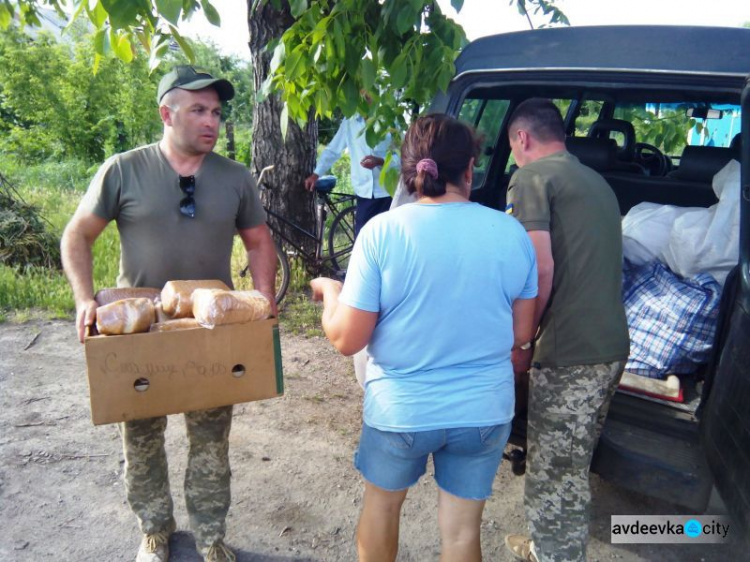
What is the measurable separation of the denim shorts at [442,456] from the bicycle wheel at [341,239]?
463 cm

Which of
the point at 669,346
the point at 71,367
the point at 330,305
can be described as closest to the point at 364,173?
the point at 71,367

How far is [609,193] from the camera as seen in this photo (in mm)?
2336

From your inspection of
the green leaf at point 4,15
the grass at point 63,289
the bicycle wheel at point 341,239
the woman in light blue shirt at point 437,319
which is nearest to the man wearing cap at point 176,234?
the woman in light blue shirt at point 437,319

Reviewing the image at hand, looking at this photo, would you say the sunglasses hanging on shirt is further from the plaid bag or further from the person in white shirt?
the person in white shirt

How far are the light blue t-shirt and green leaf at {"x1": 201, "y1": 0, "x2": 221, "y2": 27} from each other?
1454 millimetres

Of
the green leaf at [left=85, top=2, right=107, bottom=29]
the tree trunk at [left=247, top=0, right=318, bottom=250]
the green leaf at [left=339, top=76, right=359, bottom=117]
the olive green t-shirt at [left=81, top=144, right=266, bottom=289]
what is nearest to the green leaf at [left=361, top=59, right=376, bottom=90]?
the green leaf at [left=339, top=76, right=359, bottom=117]

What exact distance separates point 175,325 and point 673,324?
2235 millimetres

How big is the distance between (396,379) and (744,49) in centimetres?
176

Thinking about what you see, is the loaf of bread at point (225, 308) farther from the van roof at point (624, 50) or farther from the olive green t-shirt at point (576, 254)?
the van roof at point (624, 50)

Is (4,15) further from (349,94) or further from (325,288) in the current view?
(325,288)

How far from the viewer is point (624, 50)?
2.45m

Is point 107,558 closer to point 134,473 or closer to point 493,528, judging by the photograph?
point 134,473

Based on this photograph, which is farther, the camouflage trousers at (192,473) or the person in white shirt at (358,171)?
the person in white shirt at (358,171)

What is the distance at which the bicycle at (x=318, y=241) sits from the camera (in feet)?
19.9
